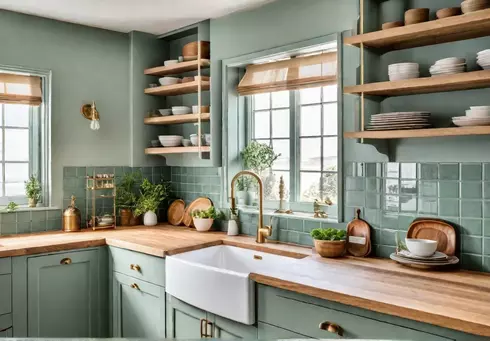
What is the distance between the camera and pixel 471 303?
1787 mm

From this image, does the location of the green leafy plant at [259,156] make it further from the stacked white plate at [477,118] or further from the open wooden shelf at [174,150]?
the stacked white plate at [477,118]

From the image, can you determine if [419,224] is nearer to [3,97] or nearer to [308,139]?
[308,139]

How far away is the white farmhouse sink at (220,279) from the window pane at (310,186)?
21.9 inches

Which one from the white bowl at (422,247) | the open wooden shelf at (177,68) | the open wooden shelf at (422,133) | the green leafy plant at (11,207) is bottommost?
the white bowl at (422,247)

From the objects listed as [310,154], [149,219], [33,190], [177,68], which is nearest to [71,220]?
[33,190]

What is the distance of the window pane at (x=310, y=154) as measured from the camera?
312cm

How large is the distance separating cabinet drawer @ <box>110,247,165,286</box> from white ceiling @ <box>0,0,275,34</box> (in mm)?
1670

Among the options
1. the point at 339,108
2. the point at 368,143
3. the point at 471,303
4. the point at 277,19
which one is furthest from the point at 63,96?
the point at 471,303

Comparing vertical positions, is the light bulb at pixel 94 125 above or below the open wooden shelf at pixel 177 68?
below

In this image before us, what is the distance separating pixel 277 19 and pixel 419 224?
1.58 meters

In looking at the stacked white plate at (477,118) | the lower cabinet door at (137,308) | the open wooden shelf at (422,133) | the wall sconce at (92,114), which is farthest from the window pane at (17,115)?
the stacked white plate at (477,118)

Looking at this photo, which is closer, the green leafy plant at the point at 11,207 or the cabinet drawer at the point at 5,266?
the cabinet drawer at the point at 5,266

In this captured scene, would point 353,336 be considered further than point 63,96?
No

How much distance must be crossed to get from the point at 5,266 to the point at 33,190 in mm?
824
